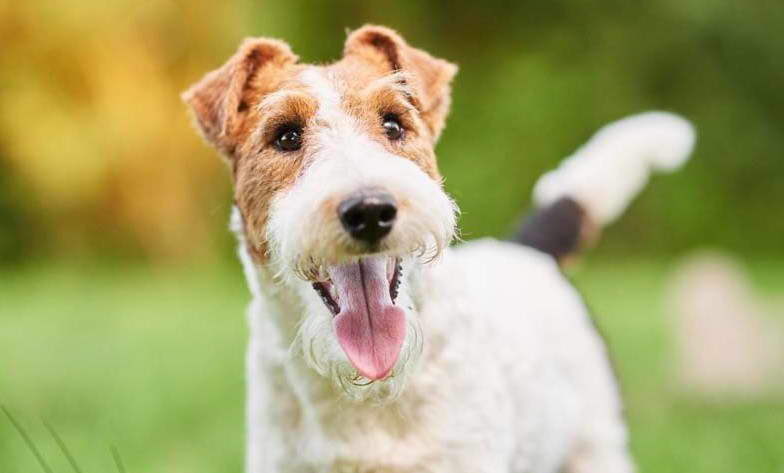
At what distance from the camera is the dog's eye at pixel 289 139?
3.25m

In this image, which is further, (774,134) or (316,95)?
(774,134)

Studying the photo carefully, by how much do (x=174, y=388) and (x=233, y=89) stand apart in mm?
3987

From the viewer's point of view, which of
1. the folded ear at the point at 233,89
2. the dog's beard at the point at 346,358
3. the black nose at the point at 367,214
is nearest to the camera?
the black nose at the point at 367,214

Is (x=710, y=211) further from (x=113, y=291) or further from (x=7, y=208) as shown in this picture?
(x=7, y=208)

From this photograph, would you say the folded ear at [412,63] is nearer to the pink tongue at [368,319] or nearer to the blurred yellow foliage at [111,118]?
the pink tongue at [368,319]

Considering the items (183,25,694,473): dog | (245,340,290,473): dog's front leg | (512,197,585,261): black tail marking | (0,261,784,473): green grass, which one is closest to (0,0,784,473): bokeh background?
(0,261,784,473): green grass

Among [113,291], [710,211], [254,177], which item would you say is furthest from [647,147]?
[710,211]

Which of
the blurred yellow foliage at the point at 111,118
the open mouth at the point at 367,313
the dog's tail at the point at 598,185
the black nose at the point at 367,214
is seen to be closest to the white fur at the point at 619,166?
the dog's tail at the point at 598,185

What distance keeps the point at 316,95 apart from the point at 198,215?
1439cm

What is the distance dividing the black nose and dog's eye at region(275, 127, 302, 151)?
0.57m

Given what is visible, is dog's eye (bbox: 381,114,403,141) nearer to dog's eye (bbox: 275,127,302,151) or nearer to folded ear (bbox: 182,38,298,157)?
dog's eye (bbox: 275,127,302,151)

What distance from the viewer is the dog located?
2.87m

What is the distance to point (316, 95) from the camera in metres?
3.27

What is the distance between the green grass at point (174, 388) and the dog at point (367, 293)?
873 millimetres
